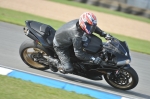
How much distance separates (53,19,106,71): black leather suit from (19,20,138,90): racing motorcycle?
0.17m

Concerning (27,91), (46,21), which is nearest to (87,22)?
(27,91)

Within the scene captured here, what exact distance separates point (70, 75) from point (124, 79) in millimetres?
1522

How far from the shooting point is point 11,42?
33.6 ft

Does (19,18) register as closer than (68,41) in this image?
No

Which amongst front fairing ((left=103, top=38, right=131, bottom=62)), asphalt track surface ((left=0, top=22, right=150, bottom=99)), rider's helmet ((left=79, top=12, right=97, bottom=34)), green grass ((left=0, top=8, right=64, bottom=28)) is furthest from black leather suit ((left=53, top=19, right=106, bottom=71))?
green grass ((left=0, top=8, right=64, bottom=28))

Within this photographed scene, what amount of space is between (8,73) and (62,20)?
30.2 feet

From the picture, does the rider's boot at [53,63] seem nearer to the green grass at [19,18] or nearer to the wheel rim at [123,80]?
the wheel rim at [123,80]

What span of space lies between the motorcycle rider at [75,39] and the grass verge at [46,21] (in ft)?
17.3

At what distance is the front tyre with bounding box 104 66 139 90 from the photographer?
281 inches

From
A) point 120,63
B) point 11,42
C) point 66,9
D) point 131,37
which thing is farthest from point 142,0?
point 120,63

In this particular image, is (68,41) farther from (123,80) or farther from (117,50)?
(123,80)

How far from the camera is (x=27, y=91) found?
6023 mm

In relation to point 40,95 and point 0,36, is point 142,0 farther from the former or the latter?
point 40,95

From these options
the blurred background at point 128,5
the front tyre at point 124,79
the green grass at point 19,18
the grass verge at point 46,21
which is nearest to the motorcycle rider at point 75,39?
the front tyre at point 124,79
